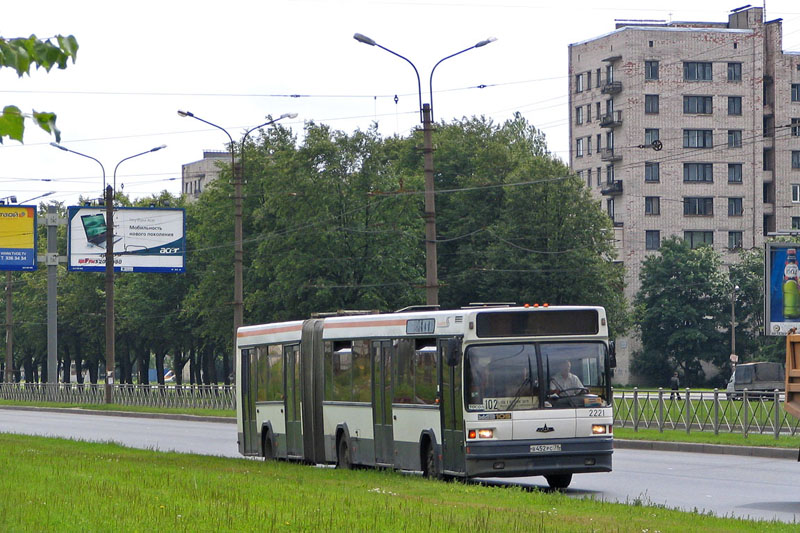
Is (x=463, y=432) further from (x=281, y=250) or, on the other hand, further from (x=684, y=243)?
(x=684, y=243)

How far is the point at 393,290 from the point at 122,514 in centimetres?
5328

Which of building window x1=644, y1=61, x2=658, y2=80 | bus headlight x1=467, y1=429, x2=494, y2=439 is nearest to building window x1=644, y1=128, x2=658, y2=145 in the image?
building window x1=644, y1=61, x2=658, y2=80

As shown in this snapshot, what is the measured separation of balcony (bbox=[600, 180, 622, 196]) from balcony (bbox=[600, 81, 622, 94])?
244 inches

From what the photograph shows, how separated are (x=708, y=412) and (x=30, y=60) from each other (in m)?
26.8

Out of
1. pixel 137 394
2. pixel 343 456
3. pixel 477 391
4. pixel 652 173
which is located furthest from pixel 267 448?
pixel 652 173

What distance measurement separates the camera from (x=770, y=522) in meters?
12.9

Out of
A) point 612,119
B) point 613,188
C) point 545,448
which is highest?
point 612,119

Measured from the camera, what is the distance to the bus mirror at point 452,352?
17.6 m

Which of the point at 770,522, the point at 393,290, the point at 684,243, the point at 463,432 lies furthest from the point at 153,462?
the point at 684,243

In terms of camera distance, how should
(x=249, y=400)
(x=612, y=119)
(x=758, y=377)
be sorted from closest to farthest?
(x=249, y=400)
(x=758, y=377)
(x=612, y=119)

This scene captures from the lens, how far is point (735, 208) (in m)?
99.1

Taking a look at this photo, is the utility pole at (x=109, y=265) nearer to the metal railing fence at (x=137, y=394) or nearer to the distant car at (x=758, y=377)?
the metal railing fence at (x=137, y=394)

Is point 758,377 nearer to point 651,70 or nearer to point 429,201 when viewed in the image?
point 429,201

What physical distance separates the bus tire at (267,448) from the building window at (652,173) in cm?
7576
